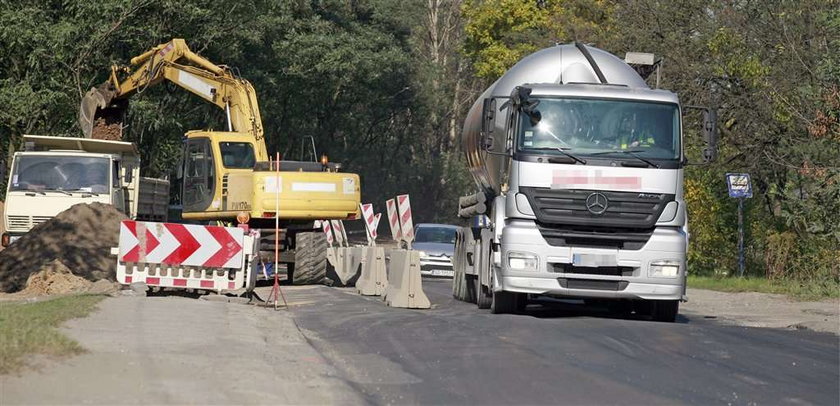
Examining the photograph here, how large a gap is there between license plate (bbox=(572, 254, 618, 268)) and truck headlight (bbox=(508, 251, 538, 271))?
1.77ft

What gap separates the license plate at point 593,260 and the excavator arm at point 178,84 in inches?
523

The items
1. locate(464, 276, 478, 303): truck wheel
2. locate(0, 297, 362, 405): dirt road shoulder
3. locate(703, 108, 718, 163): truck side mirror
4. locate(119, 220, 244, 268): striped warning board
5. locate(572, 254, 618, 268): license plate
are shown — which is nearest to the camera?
locate(0, 297, 362, 405): dirt road shoulder

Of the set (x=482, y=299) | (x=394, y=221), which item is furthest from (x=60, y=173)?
(x=482, y=299)

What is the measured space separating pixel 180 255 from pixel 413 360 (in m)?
8.79

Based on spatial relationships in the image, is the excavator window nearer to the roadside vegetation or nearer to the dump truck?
the dump truck

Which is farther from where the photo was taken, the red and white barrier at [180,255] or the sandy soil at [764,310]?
the red and white barrier at [180,255]

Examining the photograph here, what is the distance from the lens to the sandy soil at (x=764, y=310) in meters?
19.1

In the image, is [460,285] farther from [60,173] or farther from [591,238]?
[60,173]

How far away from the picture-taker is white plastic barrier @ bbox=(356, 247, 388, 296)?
81.8 ft

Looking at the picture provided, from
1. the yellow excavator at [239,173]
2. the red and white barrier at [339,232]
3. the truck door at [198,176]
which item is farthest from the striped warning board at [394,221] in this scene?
the red and white barrier at [339,232]

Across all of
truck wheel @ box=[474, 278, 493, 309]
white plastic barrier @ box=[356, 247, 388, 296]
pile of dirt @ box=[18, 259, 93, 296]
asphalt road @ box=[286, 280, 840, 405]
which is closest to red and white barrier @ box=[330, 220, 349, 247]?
white plastic barrier @ box=[356, 247, 388, 296]

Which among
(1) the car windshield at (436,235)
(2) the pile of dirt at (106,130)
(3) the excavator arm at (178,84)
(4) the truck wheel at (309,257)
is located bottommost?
(4) the truck wheel at (309,257)

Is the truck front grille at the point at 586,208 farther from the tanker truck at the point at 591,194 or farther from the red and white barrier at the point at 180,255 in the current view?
the red and white barrier at the point at 180,255

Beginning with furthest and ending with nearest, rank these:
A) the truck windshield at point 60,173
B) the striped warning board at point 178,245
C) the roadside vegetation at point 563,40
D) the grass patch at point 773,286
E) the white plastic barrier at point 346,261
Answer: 1. the roadside vegetation at point 563,40
2. the white plastic barrier at point 346,261
3. the truck windshield at point 60,173
4. the grass patch at point 773,286
5. the striped warning board at point 178,245
